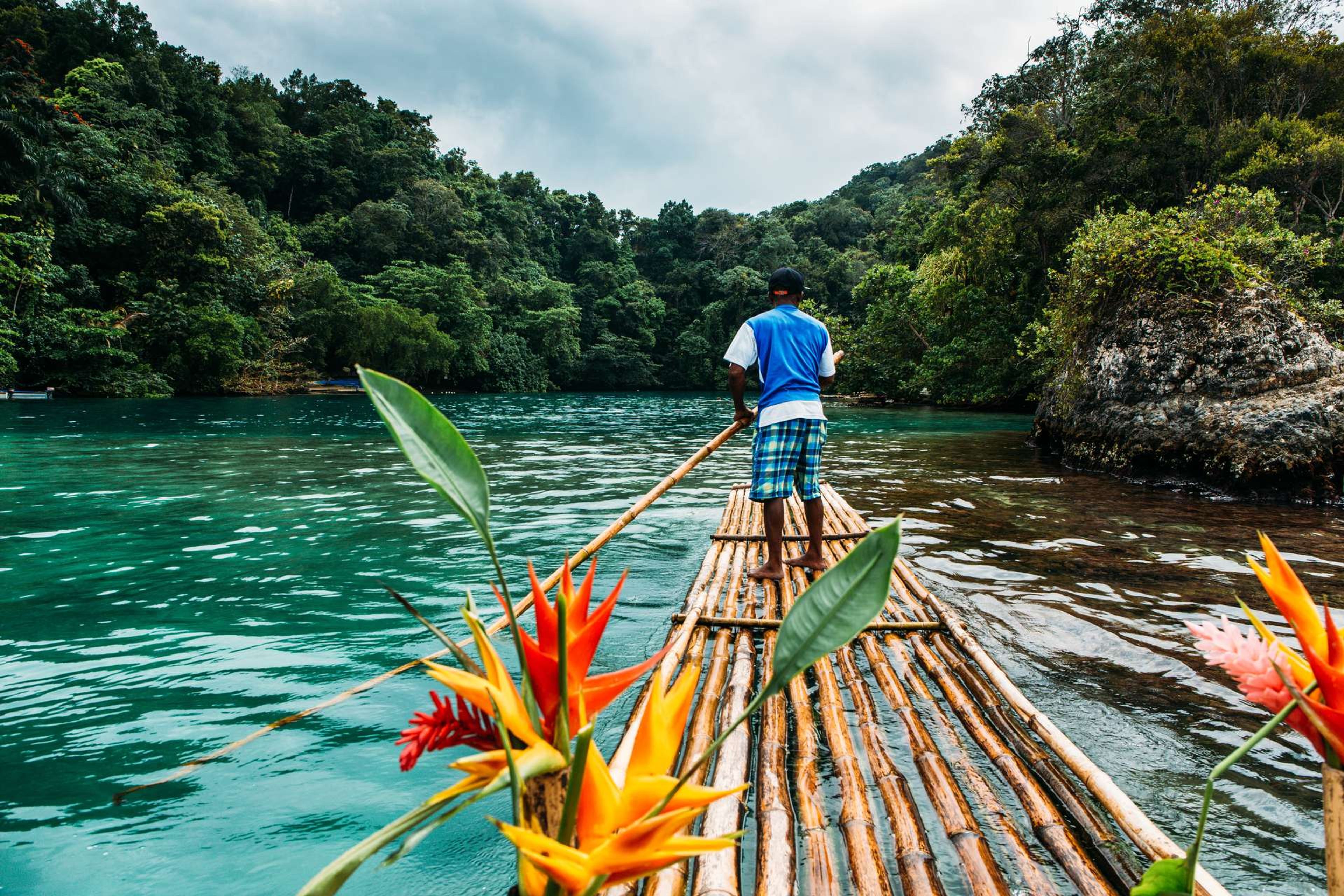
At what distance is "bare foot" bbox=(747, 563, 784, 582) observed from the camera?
3.56 m

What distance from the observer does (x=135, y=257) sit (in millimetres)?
24297

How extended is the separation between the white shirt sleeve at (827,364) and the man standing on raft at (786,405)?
0.14 feet

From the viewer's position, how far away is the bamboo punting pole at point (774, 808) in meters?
1.41

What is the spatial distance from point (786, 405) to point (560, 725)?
323cm

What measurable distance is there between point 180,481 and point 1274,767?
846cm

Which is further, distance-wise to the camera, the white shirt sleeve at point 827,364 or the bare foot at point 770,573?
the white shirt sleeve at point 827,364

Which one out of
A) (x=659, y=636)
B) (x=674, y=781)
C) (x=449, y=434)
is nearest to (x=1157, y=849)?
(x=674, y=781)

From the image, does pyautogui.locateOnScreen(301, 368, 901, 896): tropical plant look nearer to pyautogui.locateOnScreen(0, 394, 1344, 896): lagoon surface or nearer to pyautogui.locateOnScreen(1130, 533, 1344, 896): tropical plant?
pyautogui.locateOnScreen(1130, 533, 1344, 896): tropical plant

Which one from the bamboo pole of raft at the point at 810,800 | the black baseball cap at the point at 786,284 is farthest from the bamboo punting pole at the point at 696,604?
the black baseball cap at the point at 786,284

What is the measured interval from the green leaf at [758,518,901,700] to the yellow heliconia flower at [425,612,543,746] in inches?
8.9

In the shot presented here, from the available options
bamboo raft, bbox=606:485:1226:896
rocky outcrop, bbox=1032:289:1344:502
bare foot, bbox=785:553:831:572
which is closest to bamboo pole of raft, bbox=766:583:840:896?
bamboo raft, bbox=606:485:1226:896

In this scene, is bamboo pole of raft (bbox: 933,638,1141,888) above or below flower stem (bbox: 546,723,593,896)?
below

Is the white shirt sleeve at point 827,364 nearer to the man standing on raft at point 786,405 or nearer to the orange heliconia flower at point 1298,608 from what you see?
the man standing on raft at point 786,405

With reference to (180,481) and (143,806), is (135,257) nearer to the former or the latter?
(180,481)
